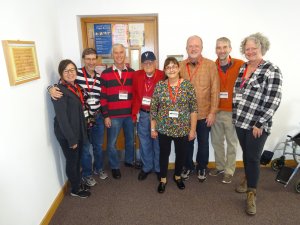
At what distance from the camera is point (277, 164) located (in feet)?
10.3

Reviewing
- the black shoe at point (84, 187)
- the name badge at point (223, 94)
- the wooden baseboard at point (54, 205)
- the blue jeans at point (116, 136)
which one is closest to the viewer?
the wooden baseboard at point (54, 205)

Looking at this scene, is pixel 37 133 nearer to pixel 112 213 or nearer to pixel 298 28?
pixel 112 213

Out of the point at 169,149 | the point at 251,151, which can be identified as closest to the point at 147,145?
the point at 169,149

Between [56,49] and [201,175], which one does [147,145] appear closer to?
[201,175]

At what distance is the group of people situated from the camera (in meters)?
2.13

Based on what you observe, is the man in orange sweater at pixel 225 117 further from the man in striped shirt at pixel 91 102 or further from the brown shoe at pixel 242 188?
the man in striped shirt at pixel 91 102

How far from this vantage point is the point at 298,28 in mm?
2896

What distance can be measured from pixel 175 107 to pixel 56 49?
1545 millimetres

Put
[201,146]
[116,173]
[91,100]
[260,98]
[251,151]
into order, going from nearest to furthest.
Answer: [260,98] → [251,151] → [91,100] → [201,146] → [116,173]

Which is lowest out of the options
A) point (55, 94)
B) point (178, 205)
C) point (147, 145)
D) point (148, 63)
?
point (178, 205)

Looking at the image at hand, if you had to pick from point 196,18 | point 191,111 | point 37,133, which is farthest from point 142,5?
point 37,133

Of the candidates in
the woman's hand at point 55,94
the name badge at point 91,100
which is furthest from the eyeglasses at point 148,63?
the woman's hand at point 55,94

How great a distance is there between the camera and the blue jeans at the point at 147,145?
2756 millimetres

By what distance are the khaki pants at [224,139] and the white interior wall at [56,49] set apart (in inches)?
17.6
